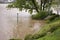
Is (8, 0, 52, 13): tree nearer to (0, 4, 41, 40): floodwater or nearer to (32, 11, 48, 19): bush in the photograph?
(32, 11, 48, 19): bush

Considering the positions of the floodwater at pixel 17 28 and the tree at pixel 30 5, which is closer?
the floodwater at pixel 17 28

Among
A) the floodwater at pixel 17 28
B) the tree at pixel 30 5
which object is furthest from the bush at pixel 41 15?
the floodwater at pixel 17 28

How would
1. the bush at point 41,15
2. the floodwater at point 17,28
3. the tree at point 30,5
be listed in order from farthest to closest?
the bush at point 41,15, the tree at point 30,5, the floodwater at point 17,28

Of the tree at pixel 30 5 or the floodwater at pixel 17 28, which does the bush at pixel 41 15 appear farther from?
the floodwater at pixel 17 28

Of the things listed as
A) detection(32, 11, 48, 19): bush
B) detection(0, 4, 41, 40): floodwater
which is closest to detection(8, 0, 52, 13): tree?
detection(32, 11, 48, 19): bush

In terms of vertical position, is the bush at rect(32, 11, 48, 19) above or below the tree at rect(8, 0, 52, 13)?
below

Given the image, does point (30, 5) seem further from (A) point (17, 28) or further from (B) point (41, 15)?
(A) point (17, 28)

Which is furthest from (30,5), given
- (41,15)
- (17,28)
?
(17,28)

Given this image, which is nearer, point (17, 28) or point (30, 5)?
point (17, 28)

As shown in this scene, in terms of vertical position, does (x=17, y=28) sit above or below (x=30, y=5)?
below

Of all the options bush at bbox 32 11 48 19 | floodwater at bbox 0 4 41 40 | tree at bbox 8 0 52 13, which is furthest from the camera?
bush at bbox 32 11 48 19

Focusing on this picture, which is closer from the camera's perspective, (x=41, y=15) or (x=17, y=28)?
(x=17, y=28)

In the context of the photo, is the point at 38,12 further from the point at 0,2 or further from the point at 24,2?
the point at 0,2

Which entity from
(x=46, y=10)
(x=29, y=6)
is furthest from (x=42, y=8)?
(x=29, y=6)
